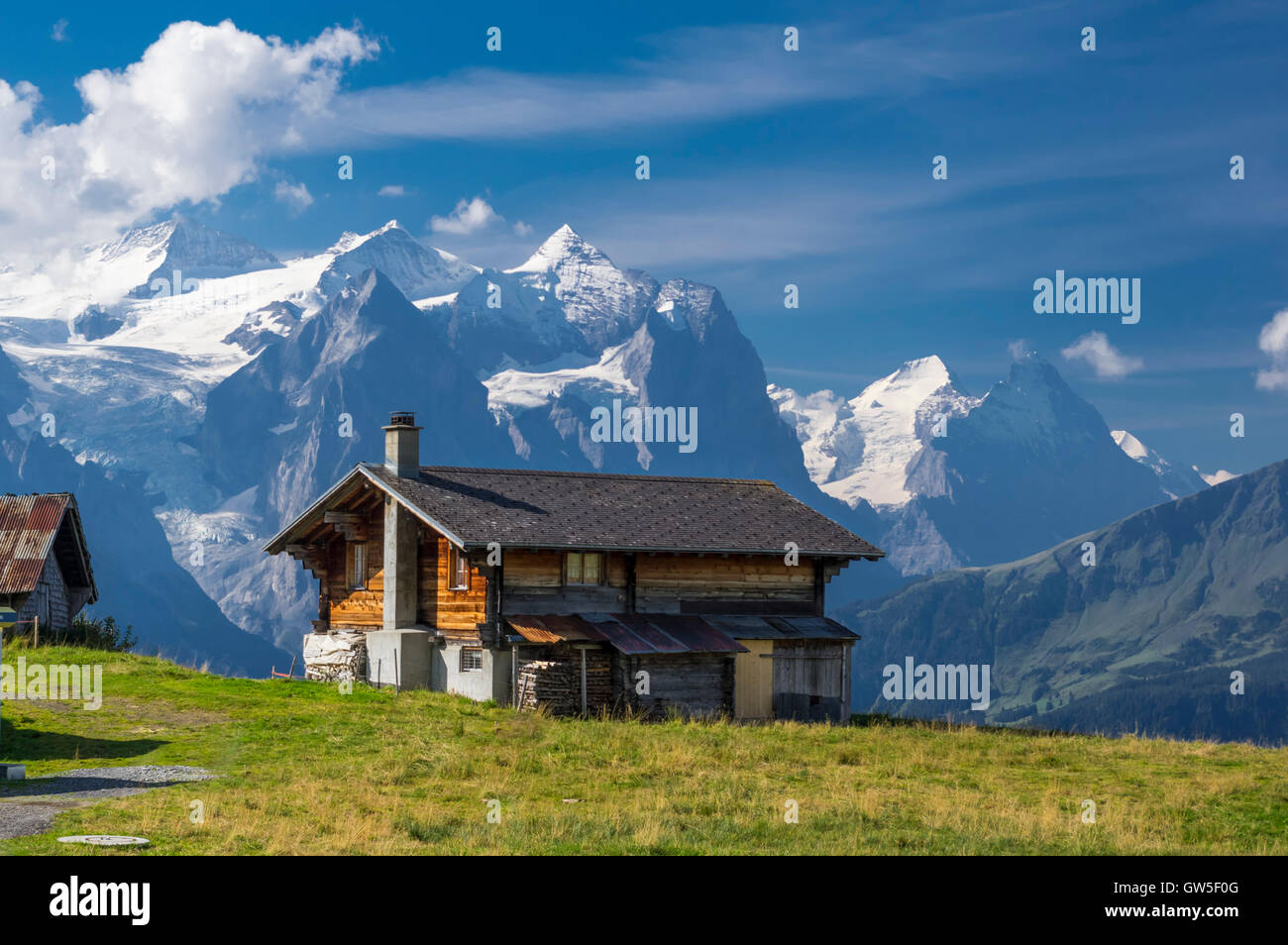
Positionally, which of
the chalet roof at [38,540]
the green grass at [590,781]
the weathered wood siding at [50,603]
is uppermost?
the chalet roof at [38,540]

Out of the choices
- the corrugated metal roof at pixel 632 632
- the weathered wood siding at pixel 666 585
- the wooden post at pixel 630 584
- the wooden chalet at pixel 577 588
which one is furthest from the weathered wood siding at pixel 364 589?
the wooden post at pixel 630 584

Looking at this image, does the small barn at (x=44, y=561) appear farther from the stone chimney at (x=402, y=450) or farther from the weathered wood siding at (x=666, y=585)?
the weathered wood siding at (x=666, y=585)

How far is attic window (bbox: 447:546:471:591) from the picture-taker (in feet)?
133

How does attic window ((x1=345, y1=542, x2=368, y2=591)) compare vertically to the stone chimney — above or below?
below

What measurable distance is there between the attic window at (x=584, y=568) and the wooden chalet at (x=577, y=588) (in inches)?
1.9

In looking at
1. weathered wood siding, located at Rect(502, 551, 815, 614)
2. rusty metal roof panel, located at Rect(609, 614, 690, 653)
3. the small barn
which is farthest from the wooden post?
the small barn

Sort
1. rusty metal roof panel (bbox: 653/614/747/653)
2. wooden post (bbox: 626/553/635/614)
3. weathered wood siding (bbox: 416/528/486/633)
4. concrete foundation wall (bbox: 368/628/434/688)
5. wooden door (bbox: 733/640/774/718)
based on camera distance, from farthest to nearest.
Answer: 1. wooden door (bbox: 733/640/774/718)
2. wooden post (bbox: 626/553/635/614)
3. concrete foundation wall (bbox: 368/628/434/688)
4. weathered wood siding (bbox: 416/528/486/633)
5. rusty metal roof panel (bbox: 653/614/747/653)

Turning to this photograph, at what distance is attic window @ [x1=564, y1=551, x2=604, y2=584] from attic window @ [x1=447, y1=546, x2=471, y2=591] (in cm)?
285

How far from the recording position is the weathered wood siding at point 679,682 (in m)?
38.9

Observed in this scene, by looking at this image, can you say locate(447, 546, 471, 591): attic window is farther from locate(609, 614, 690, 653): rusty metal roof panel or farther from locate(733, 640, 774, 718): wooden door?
locate(733, 640, 774, 718): wooden door

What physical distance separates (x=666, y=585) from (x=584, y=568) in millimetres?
2877

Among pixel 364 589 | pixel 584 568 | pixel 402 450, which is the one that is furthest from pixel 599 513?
pixel 364 589
